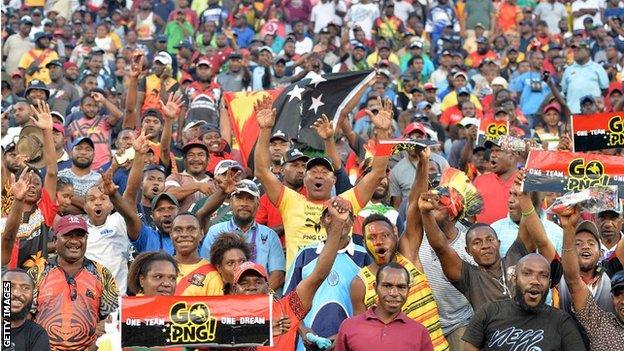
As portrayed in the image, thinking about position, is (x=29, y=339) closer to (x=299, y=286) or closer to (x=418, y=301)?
(x=299, y=286)

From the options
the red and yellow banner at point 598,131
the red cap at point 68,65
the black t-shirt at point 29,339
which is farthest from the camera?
the red cap at point 68,65

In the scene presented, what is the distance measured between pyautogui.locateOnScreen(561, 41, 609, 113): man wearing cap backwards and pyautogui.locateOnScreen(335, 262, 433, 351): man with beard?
11.7 m

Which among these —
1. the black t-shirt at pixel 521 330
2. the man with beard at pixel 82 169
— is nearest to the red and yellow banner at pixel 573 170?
the black t-shirt at pixel 521 330

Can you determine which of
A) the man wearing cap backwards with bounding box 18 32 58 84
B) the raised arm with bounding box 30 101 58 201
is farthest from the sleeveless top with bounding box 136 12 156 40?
the raised arm with bounding box 30 101 58 201

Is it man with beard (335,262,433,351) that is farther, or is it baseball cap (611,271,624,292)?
baseball cap (611,271,624,292)

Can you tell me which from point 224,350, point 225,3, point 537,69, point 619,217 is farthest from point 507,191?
point 225,3

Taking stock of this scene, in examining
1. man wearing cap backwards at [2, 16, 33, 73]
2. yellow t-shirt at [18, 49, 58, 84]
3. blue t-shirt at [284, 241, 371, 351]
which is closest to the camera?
blue t-shirt at [284, 241, 371, 351]

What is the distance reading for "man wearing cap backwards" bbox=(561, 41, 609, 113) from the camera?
21.1 m

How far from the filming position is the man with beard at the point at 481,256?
33.7 ft

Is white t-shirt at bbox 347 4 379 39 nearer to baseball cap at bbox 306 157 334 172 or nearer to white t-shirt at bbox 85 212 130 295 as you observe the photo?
white t-shirt at bbox 85 212 130 295

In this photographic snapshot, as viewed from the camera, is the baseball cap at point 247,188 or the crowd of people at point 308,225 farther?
the baseball cap at point 247,188

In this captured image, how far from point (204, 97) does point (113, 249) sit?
627 cm

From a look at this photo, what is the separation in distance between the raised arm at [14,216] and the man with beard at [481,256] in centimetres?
256

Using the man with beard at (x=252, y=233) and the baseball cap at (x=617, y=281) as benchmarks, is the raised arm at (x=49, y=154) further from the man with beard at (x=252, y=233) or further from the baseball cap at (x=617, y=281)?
the baseball cap at (x=617, y=281)
